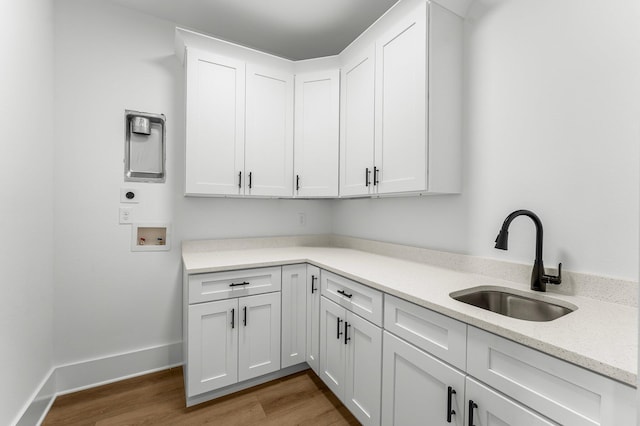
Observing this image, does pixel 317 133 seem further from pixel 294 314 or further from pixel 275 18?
pixel 294 314

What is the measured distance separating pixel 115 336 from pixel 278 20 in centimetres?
269

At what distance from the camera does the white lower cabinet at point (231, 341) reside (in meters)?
1.70

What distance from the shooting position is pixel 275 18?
84.1 inches

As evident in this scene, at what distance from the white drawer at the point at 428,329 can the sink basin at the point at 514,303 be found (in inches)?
7.2

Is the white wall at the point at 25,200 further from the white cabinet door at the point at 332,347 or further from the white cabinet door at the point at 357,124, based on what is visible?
the white cabinet door at the point at 357,124


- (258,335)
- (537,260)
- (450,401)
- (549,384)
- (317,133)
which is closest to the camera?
(549,384)

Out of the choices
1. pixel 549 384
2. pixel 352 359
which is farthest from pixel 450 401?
pixel 352 359

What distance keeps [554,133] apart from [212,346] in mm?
2174

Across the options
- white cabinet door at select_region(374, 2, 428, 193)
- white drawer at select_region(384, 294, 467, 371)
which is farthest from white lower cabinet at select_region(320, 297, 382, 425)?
white cabinet door at select_region(374, 2, 428, 193)

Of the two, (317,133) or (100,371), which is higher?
(317,133)

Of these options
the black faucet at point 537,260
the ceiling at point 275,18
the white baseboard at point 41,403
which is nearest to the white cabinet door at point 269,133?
the ceiling at point 275,18

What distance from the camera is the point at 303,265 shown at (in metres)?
2.04

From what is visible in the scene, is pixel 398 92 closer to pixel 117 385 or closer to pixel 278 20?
pixel 278 20

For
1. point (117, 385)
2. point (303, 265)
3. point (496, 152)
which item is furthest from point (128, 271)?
point (496, 152)
